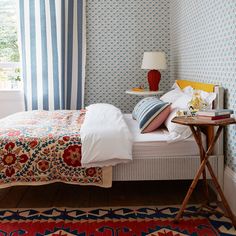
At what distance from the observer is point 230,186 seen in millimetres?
2658

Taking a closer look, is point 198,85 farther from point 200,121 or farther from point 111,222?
point 111,222

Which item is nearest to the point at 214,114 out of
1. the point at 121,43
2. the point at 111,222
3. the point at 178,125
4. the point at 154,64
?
the point at 178,125

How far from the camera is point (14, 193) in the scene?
10.0 ft

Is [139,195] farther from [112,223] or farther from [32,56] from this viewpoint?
[32,56]

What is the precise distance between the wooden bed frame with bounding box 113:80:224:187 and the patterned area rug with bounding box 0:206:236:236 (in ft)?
0.79

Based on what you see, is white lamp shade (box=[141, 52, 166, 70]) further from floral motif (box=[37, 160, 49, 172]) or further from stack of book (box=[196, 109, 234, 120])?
floral motif (box=[37, 160, 49, 172])

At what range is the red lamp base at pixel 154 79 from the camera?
15.1 ft

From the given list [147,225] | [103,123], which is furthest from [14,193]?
[147,225]

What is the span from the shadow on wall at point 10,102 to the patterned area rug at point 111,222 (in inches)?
104

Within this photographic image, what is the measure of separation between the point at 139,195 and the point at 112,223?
568 millimetres

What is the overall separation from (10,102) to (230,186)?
11.3 feet

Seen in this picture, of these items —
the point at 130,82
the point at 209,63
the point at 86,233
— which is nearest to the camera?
the point at 86,233

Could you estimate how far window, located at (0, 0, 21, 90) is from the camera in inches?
201

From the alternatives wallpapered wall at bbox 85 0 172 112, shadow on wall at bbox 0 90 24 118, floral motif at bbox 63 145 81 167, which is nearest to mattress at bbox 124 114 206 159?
floral motif at bbox 63 145 81 167
